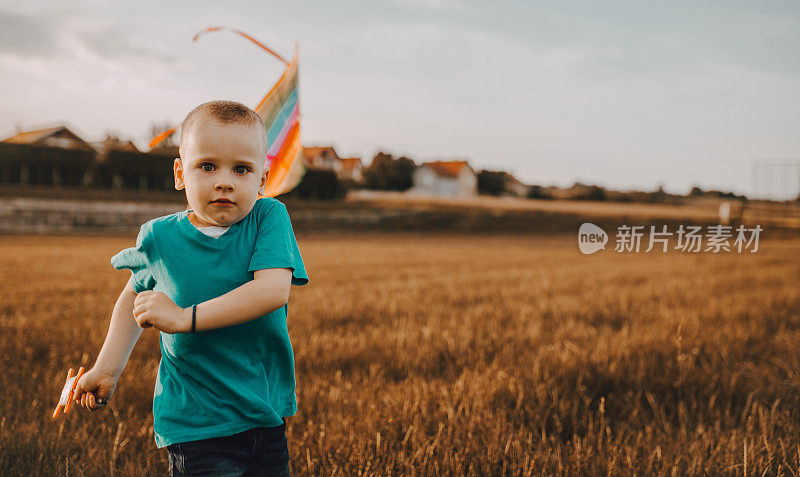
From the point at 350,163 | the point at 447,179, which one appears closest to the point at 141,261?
the point at 350,163

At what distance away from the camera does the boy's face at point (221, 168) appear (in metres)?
1.49

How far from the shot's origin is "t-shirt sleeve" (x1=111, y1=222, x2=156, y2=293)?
1.64m

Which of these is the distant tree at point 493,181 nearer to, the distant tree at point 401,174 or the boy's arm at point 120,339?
the distant tree at point 401,174

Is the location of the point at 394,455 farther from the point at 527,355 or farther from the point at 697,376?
the point at 697,376

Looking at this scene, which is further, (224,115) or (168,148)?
(168,148)

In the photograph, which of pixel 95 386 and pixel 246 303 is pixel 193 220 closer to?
pixel 246 303

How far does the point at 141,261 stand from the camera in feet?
5.49

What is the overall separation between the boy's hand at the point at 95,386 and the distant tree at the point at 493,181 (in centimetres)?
6533

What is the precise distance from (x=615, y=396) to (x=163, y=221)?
107 inches

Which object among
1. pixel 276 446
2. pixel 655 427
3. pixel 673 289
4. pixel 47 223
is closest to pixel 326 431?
pixel 276 446

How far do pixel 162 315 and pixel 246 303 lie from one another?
0.68ft

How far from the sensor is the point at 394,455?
7.17 feet

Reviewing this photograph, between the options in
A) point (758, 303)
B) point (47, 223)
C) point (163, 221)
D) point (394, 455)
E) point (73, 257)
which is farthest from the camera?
point (47, 223)

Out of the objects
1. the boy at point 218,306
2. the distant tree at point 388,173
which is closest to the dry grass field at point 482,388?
the boy at point 218,306
